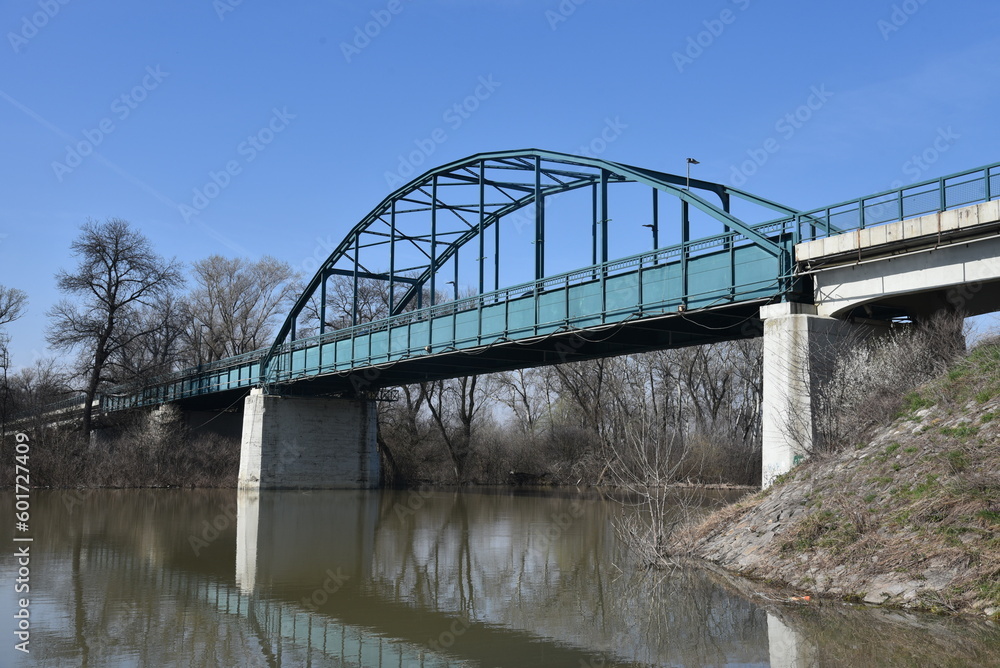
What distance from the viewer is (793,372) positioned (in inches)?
845

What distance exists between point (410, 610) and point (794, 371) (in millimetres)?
11992

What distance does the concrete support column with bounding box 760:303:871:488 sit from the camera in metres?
20.9

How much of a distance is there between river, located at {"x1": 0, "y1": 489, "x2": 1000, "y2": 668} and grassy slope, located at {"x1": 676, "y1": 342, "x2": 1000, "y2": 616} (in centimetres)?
71

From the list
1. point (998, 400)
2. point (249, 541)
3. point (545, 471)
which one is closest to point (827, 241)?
point (998, 400)

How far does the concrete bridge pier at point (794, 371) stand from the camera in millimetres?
20922

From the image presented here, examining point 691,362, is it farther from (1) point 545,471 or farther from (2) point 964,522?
(2) point 964,522

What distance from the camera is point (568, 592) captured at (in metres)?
15.2

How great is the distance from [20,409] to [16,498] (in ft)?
53.6
